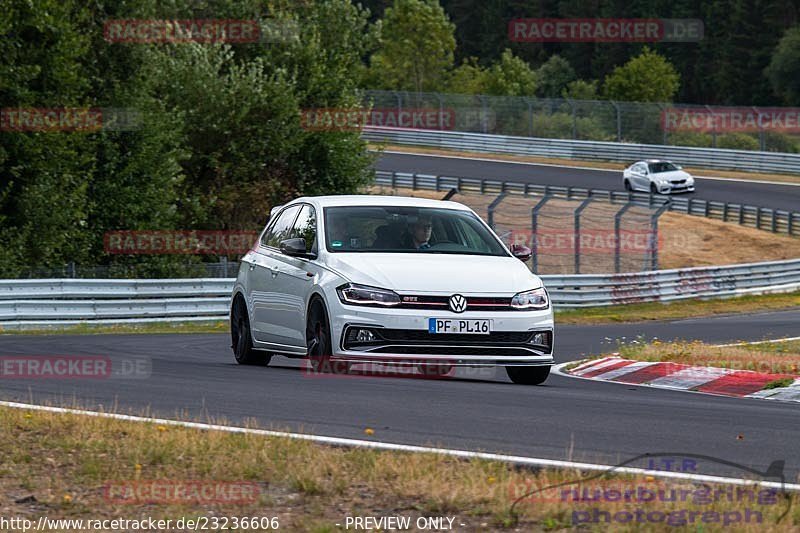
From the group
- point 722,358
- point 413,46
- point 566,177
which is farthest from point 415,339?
point 413,46

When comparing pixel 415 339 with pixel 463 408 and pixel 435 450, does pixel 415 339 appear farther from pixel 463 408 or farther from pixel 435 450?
pixel 435 450

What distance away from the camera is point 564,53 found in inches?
4628

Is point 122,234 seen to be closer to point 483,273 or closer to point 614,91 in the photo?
point 483,273

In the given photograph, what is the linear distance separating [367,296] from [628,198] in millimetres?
37231

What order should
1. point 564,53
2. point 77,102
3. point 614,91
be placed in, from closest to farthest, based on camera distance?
point 77,102, point 614,91, point 564,53

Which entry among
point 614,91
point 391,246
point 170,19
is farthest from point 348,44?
point 614,91

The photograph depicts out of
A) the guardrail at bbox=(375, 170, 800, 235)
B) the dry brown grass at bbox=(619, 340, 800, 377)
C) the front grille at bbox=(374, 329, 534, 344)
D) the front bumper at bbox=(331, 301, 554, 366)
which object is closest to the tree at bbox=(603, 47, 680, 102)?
the guardrail at bbox=(375, 170, 800, 235)

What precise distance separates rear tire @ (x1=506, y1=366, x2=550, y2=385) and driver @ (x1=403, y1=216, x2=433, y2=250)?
131 cm

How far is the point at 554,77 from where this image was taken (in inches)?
4188

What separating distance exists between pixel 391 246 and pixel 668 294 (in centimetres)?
2104

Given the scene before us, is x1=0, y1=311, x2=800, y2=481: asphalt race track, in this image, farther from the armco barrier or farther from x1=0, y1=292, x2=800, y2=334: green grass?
x1=0, y1=292, x2=800, y2=334: green grass

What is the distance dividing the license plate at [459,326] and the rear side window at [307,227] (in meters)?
1.59

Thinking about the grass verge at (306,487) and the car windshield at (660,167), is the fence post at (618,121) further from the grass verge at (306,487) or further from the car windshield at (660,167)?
the grass verge at (306,487)

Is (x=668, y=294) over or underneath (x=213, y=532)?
underneath
